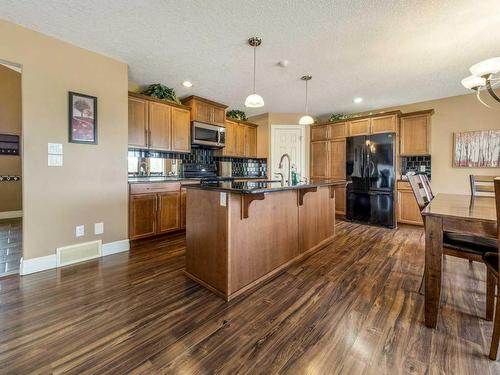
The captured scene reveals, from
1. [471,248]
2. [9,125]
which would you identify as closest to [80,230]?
[471,248]

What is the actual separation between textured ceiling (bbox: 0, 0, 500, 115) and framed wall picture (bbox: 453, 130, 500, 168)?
1.10m

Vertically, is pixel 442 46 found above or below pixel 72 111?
above

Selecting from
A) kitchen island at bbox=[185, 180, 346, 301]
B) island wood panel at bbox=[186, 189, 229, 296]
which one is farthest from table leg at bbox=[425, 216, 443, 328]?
island wood panel at bbox=[186, 189, 229, 296]

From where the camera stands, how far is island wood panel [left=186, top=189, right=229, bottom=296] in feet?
6.23

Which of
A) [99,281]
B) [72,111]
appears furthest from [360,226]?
[72,111]

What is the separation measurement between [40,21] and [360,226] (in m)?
5.25

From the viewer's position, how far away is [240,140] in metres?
5.42

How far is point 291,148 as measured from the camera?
5648 millimetres

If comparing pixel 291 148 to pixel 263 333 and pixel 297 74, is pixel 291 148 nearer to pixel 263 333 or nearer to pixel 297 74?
pixel 297 74

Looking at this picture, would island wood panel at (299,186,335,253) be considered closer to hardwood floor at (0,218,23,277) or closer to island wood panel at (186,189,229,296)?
island wood panel at (186,189,229,296)

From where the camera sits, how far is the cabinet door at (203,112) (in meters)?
4.34

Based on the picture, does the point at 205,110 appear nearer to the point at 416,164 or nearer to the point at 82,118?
the point at 82,118

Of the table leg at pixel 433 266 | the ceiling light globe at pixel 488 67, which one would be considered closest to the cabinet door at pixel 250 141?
the ceiling light globe at pixel 488 67

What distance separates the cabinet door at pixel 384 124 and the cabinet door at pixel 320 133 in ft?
3.17
